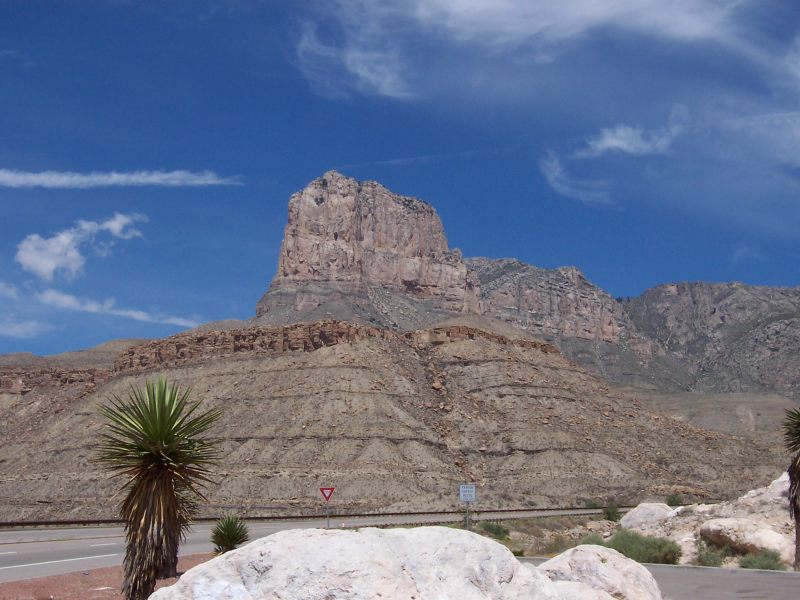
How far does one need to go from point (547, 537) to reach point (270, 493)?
95.1 ft

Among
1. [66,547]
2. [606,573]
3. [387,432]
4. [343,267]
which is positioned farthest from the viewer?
[343,267]

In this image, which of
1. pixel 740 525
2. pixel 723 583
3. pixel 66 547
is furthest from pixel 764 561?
pixel 66 547

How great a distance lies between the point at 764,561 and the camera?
21.7 meters

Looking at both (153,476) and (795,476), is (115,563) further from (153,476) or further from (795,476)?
(795,476)

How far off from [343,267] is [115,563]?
149826mm

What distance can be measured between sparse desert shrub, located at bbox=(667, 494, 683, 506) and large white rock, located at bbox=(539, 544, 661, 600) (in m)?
53.2

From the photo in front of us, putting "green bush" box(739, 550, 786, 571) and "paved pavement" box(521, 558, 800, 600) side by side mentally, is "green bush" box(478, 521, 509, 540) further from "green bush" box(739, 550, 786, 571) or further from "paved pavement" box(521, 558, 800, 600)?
"paved pavement" box(521, 558, 800, 600)

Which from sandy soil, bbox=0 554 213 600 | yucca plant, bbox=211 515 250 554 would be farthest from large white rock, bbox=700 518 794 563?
sandy soil, bbox=0 554 213 600

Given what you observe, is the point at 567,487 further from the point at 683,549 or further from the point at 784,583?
the point at 784,583

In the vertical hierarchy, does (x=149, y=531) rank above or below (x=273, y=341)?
below

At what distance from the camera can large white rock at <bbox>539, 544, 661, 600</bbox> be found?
1006 cm

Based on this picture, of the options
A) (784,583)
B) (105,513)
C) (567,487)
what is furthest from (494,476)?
(784,583)

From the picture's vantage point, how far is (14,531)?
134 feet

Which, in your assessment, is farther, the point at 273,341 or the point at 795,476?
the point at 273,341
